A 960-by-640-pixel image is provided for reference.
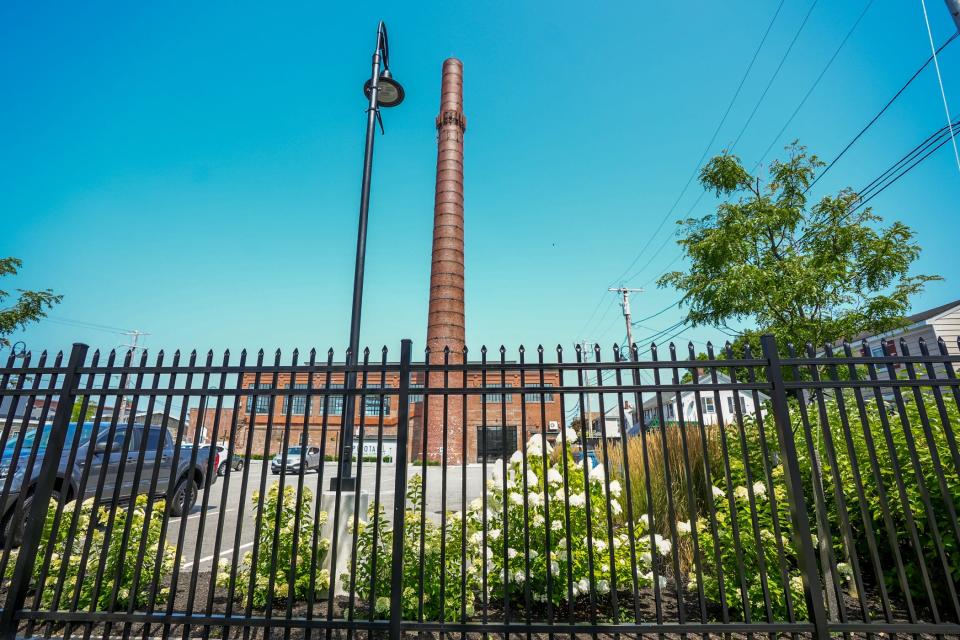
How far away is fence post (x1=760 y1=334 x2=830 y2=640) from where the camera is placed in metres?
3.01

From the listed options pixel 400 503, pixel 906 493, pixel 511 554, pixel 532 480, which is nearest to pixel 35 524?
pixel 400 503

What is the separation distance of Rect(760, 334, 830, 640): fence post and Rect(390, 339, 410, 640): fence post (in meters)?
2.45

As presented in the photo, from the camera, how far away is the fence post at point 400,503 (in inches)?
120

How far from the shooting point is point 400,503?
3.20m

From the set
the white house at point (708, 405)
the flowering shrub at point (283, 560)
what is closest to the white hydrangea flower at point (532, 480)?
the white house at point (708, 405)

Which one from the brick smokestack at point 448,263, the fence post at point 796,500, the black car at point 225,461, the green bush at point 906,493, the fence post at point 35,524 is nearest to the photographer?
the fence post at point 796,500

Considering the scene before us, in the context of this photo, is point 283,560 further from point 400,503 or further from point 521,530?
point 521,530

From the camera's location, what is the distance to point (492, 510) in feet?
14.3

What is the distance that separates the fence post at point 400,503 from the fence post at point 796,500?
2448 mm

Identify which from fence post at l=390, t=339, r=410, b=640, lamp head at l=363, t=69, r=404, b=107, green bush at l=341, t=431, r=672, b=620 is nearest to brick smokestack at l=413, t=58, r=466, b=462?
lamp head at l=363, t=69, r=404, b=107

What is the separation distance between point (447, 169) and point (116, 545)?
2792 cm

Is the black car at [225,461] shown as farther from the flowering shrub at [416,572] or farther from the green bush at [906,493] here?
the green bush at [906,493]

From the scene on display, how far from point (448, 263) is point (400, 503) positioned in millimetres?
25497

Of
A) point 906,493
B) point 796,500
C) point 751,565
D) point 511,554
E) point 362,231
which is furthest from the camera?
point 362,231
